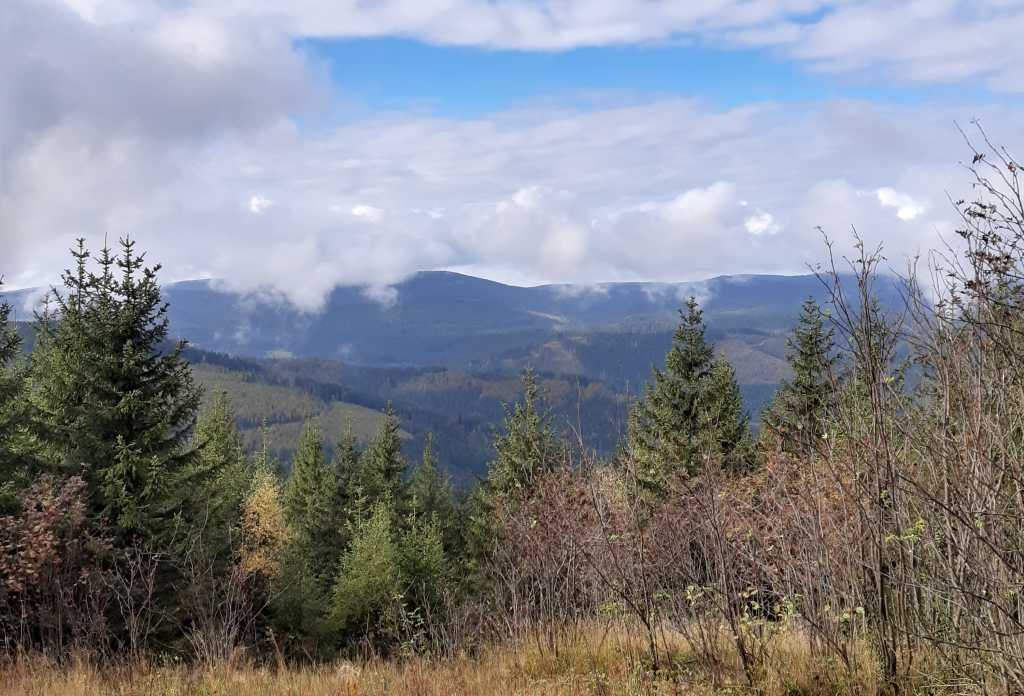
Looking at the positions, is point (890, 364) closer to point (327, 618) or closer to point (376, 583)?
point (376, 583)

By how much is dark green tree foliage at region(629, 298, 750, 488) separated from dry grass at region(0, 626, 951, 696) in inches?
775

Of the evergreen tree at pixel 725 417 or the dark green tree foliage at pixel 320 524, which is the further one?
the dark green tree foliage at pixel 320 524

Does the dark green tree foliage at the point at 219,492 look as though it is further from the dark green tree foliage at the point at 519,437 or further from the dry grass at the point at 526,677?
the dark green tree foliage at the point at 519,437

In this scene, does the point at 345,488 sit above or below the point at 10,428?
below

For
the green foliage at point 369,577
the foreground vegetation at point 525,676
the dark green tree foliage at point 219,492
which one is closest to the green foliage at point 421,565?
the green foliage at point 369,577

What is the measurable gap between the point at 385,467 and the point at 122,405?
75.6 feet

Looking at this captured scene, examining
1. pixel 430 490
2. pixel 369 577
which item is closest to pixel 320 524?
pixel 430 490

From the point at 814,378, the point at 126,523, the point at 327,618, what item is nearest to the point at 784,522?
the point at 126,523

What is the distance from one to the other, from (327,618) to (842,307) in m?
30.9

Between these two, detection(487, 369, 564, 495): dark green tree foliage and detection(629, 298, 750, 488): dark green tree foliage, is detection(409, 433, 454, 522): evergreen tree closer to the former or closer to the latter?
detection(487, 369, 564, 495): dark green tree foliage

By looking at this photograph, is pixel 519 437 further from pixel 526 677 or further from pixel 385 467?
pixel 526 677

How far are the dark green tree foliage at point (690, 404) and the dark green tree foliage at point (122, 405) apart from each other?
14864 millimetres

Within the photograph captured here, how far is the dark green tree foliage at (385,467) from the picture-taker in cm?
4045

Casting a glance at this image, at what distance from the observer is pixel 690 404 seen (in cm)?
2788
